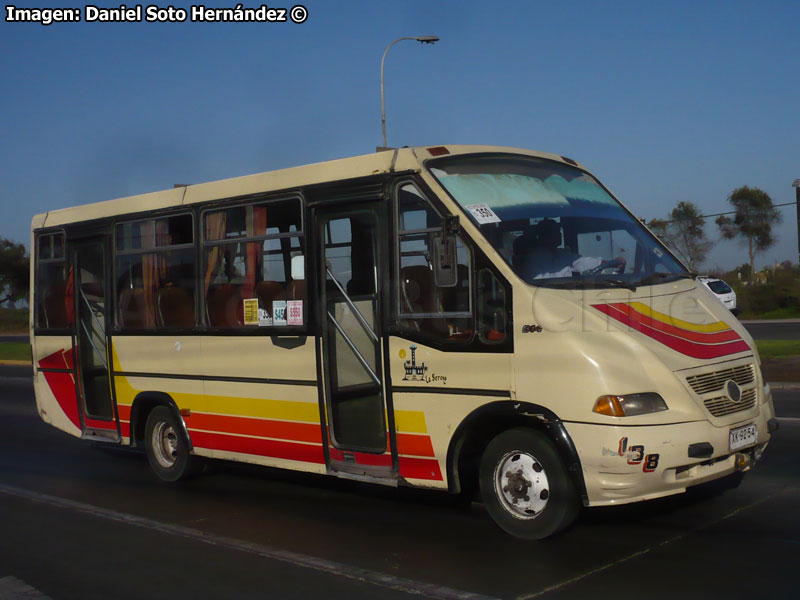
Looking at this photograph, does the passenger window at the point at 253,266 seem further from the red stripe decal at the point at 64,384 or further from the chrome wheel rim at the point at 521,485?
the red stripe decal at the point at 64,384

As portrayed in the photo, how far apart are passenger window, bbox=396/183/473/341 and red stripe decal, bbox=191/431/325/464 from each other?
162 cm

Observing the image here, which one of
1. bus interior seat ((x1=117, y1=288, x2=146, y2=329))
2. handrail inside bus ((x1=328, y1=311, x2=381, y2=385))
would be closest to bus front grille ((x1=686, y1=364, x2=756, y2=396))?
handrail inside bus ((x1=328, y1=311, x2=381, y2=385))

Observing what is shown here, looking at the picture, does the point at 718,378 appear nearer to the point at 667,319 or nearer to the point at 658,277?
the point at 667,319

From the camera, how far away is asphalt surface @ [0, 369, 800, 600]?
18.3 feet

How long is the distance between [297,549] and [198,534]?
3.50 feet

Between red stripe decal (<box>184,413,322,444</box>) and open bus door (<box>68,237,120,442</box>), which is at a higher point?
open bus door (<box>68,237,120,442</box>)

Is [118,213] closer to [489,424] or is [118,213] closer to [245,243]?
[245,243]

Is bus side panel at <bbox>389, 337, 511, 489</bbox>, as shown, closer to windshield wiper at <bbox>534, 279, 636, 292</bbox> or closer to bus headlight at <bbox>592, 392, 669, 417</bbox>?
windshield wiper at <bbox>534, 279, 636, 292</bbox>

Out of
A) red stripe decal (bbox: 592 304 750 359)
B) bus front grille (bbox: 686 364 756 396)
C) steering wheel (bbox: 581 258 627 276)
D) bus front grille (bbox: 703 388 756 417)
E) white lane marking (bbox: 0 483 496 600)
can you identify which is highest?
steering wheel (bbox: 581 258 627 276)

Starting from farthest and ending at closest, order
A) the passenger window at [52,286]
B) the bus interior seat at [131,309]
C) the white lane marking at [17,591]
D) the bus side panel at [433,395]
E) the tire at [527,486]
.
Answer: the passenger window at [52,286], the bus interior seat at [131,309], the bus side panel at [433,395], the tire at [527,486], the white lane marking at [17,591]

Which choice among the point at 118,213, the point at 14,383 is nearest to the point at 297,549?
the point at 118,213

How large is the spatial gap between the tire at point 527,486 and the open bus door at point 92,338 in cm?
554

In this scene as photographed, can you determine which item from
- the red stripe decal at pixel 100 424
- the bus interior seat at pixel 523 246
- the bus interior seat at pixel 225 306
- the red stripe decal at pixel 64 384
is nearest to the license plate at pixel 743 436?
the bus interior seat at pixel 523 246

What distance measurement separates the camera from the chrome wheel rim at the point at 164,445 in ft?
32.5
